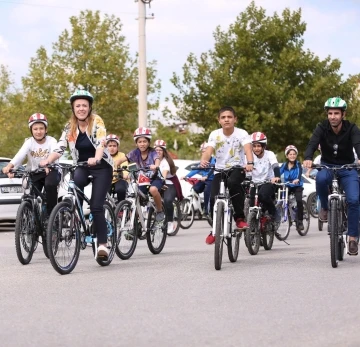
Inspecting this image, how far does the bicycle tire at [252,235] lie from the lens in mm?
13703

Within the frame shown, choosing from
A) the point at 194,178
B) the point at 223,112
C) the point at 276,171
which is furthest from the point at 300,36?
the point at 223,112

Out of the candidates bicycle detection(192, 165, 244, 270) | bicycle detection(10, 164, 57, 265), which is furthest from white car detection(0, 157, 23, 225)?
bicycle detection(192, 165, 244, 270)

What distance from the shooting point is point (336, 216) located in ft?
38.0

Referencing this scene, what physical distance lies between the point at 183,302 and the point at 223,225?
3.15 metres

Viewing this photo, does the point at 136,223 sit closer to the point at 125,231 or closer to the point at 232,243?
the point at 125,231

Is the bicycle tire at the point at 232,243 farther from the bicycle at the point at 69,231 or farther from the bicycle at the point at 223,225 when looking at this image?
the bicycle at the point at 69,231

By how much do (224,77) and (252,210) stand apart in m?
36.5

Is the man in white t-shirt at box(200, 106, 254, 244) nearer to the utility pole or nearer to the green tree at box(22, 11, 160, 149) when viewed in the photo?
the utility pole

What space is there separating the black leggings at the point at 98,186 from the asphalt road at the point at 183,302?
1.57 ft

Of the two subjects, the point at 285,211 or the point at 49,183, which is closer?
the point at 49,183

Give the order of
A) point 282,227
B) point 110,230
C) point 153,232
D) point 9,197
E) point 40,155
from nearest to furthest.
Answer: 1. point 110,230
2. point 40,155
3. point 153,232
4. point 282,227
5. point 9,197

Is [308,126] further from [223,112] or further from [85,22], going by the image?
[223,112]

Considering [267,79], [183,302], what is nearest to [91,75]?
[267,79]

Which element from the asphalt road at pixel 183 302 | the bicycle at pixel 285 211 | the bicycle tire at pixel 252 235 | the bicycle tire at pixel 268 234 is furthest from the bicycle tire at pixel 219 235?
the bicycle at pixel 285 211
